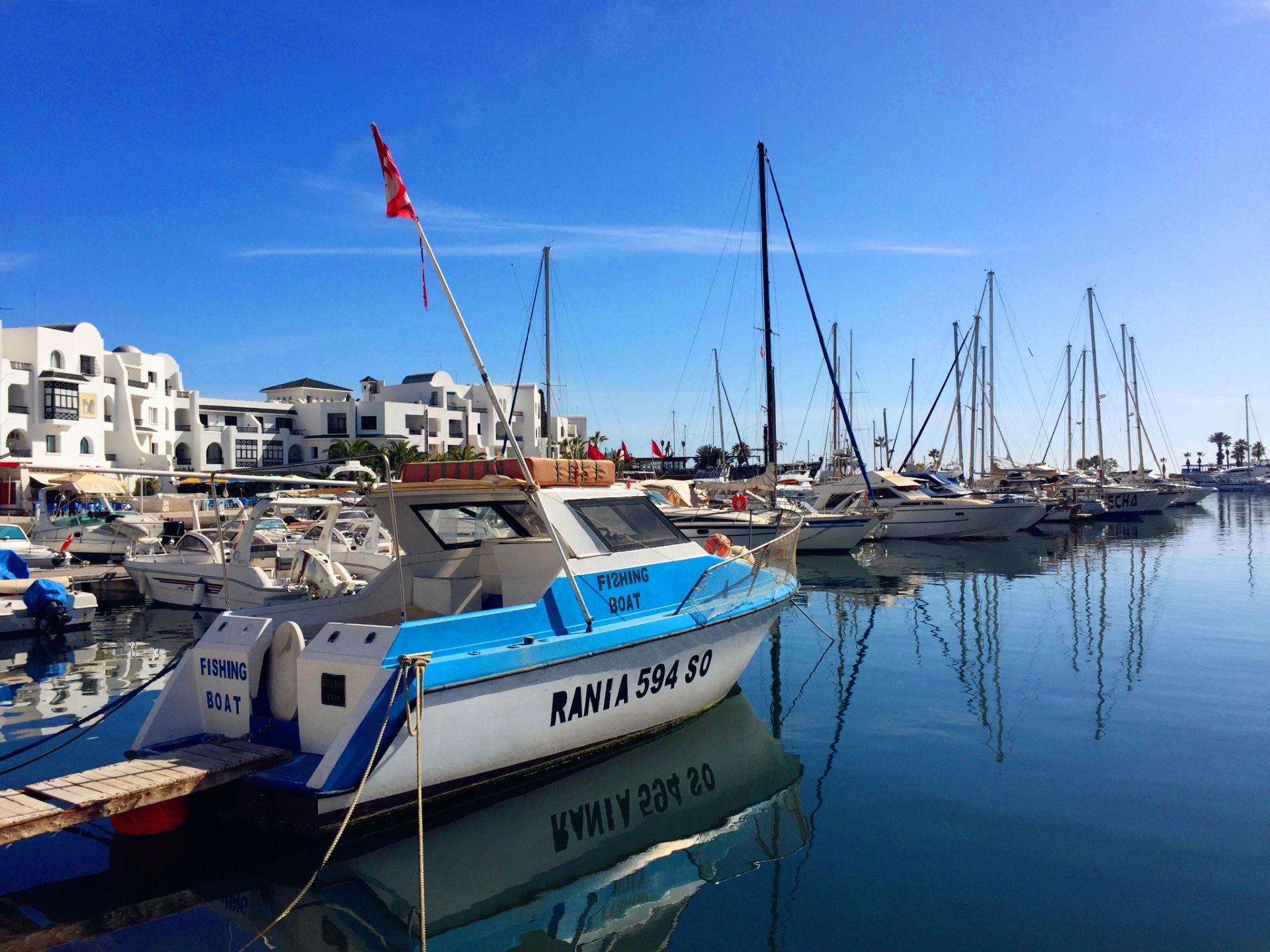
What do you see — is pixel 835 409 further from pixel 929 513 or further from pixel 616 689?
pixel 616 689

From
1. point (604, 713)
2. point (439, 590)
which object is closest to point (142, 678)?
point (439, 590)

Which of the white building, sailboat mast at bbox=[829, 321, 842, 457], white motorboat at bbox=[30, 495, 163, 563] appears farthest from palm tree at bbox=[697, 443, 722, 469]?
white motorboat at bbox=[30, 495, 163, 563]

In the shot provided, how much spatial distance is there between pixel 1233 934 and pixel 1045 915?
1071 mm

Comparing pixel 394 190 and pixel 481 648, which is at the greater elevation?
pixel 394 190

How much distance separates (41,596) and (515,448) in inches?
547

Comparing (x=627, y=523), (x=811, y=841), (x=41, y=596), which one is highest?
(x=627, y=523)

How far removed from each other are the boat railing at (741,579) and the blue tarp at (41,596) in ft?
42.7

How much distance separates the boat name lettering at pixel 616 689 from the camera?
7781 mm

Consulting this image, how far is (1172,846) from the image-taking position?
6.75 m

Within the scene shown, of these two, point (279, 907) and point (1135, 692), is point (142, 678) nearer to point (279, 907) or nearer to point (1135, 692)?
point (279, 907)

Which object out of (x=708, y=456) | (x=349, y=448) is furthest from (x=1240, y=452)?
(x=349, y=448)

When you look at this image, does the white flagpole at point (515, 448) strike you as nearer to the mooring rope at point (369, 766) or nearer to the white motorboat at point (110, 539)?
the mooring rope at point (369, 766)

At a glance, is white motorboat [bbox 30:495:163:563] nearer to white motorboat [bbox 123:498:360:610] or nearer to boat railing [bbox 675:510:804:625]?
white motorboat [bbox 123:498:360:610]

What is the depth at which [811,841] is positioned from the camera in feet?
23.1
